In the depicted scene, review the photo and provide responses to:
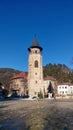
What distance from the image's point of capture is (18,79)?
10819 centimetres

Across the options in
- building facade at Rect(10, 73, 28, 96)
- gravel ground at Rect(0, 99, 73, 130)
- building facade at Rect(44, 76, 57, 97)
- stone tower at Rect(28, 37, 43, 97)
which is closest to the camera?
gravel ground at Rect(0, 99, 73, 130)

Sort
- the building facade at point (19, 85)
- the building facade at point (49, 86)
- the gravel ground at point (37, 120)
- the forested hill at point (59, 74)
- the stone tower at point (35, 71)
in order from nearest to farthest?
1. the gravel ground at point (37, 120)
2. the stone tower at point (35, 71)
3. the building facade at point (19, 85)
4. the building facade at point (49, 86)
5. the forested hill at point (59, 74)

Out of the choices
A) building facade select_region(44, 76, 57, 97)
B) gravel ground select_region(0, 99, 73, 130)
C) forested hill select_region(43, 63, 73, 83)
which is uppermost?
forested hill select_region(43, 63, 73, 83)

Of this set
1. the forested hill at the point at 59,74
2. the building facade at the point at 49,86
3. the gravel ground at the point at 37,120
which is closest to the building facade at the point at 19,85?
the building facade at the point at 49,86

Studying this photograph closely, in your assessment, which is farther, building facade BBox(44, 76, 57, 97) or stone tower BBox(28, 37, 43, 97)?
building facade BBox(44, 76, 57, 97)

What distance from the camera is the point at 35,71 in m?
86.9

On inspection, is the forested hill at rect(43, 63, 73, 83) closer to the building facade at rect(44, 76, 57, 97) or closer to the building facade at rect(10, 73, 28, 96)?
the building facade at rect(44, 76, 57, 97)

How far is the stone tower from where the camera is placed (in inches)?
3361

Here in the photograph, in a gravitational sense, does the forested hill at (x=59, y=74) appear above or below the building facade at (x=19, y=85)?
above

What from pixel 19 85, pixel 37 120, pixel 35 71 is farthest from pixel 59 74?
pixel 37 120

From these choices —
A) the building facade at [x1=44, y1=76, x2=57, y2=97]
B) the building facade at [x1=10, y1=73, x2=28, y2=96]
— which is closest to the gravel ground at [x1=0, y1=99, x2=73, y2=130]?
the building facade at [x1=10, y1=73, x2=28, y2=96]

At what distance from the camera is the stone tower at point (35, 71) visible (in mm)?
85375

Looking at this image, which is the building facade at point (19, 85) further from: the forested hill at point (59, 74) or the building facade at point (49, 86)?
the forested hill at point (59, 74)

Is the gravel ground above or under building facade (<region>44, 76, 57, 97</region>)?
under
